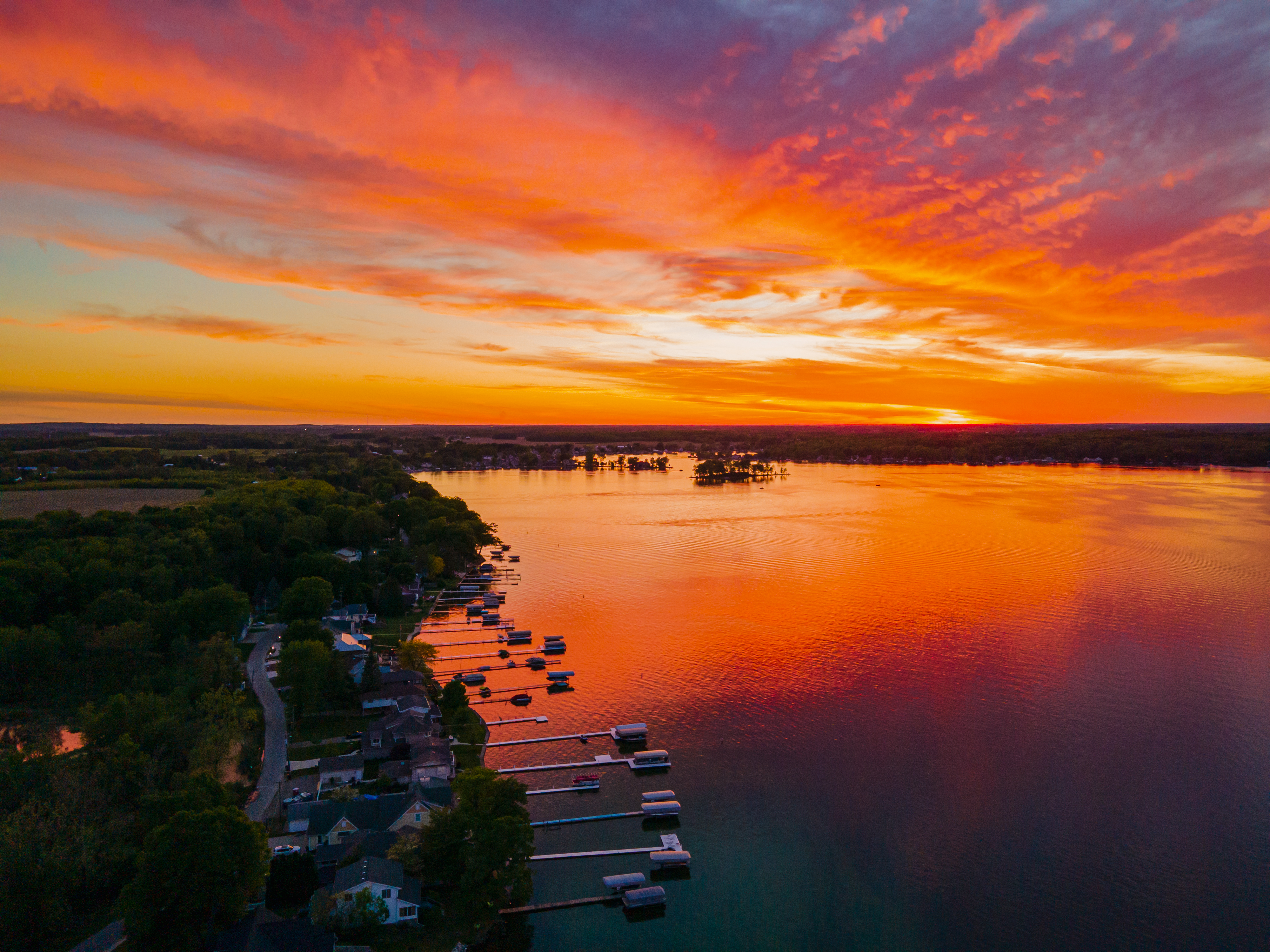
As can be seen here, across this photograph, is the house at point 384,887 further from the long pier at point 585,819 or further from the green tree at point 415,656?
the green tree at point 415,656

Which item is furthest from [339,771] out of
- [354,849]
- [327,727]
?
[327,727]

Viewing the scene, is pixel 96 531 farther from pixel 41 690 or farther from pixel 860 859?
pixel 860 859

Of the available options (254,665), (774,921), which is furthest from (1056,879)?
(254,665)

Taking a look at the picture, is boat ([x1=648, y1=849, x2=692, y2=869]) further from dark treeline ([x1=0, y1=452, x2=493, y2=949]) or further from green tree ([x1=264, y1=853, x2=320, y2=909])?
dark treeline ([x1=0, y1=452, x2=493, y2=949])

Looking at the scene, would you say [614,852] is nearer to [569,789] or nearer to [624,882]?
[624,882]

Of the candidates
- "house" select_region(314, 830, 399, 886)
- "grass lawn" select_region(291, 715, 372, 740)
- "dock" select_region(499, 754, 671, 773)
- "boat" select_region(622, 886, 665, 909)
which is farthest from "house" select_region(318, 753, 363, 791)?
"boat" select_region(622, 886, 665, 909)
